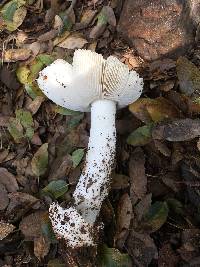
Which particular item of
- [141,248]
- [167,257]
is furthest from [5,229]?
[167,257]

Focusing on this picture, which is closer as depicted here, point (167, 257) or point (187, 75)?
point (167, 257)

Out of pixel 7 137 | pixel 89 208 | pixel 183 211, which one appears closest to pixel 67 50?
pixel 7 137

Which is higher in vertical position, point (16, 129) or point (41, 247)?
point (16, 129)

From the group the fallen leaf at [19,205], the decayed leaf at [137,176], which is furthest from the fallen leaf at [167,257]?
the fallen leaf at [19,205]

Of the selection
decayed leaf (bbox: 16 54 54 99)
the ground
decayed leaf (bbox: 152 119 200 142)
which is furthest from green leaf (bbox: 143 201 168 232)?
decayed leaf (bbox: 16 54 54 99)

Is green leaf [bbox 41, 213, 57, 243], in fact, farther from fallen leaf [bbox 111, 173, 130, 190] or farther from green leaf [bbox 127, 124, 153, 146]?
green leaf [bbox 127, 124, 153, 146]

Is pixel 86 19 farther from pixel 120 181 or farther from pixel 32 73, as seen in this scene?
pixel 120 181

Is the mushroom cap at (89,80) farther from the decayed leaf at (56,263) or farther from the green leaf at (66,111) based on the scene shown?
the decayed leaf at (56,263)

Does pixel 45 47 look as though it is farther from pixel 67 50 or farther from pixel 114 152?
pixel 114 152
